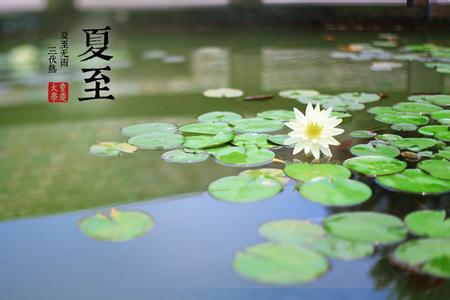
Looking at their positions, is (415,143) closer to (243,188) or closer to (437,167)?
(437,167)

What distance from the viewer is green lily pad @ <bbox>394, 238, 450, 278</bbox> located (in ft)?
2.60

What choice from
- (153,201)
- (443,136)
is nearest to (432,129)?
(443,136)

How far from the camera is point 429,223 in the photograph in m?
0.93

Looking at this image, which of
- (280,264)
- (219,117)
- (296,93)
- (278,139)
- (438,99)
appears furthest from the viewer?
(296,93)

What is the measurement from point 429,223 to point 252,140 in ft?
1.72

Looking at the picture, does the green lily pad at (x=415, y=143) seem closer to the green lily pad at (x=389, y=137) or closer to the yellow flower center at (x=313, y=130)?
the green lily pad at (x=389, y=137)

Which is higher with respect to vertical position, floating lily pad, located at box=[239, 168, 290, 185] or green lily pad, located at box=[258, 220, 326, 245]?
floating lily pad, located at box=[239, 168, 290, 185]

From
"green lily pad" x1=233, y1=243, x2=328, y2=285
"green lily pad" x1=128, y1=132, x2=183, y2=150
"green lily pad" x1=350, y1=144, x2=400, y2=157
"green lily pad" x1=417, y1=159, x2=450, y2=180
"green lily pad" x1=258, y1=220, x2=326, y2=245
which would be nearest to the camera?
"green lily pad" x1=233, y1=243, x2=328, y2=285

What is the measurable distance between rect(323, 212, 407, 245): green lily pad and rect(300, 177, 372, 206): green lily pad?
0.19ft

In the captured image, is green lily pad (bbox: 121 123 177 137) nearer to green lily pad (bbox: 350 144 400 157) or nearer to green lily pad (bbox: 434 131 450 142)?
green lily pad (bbox: 350 144 400 157)

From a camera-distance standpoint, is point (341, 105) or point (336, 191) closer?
point (336, 191)

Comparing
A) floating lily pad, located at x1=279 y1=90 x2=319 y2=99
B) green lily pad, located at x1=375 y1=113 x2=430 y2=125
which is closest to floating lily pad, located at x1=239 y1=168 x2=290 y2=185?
green lily pad, located at x1=375 y1=113 x2=430 y2=125

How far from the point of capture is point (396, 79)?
6.82ft

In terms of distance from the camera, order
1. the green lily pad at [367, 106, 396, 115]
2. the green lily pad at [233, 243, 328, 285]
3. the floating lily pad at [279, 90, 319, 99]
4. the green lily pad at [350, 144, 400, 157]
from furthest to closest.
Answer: the floating lily pad at [279, 90, 319, 99], the green lily pad at [367, 106, 396, 115], the green lily pad at [350, 144, 400, 157], the green lily pad at [233, 243, 328, 285]
